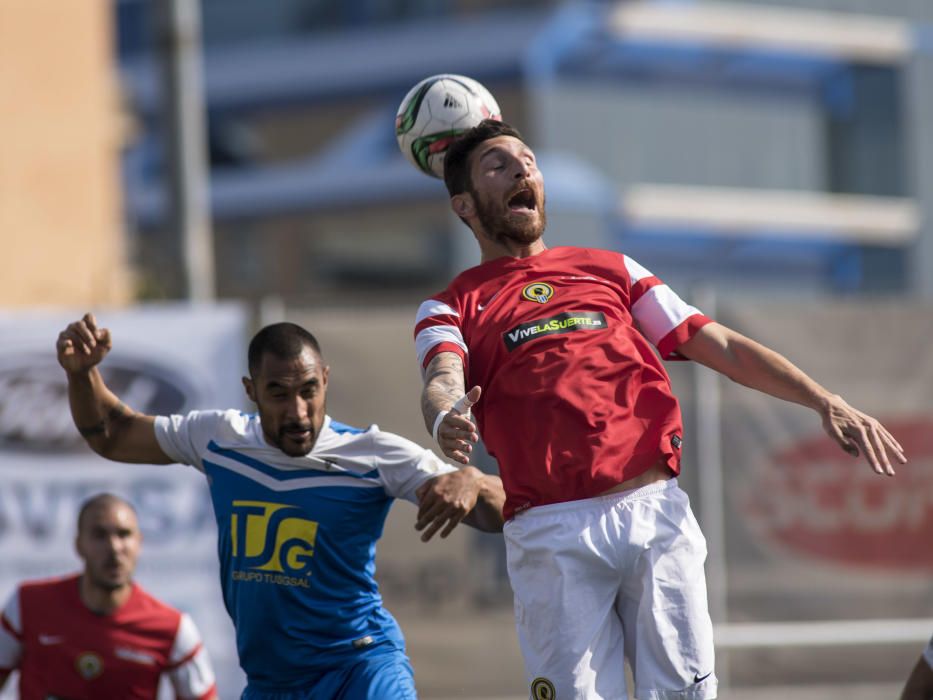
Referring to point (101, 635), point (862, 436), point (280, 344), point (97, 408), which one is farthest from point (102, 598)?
point (862, 436)

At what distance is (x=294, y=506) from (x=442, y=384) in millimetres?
1312

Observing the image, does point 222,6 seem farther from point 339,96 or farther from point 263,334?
point 263,334

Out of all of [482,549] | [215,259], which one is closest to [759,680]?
[482,549]

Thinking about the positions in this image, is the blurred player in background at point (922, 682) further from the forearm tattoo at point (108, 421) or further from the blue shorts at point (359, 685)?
the forearm tattoo at point (108, 421)

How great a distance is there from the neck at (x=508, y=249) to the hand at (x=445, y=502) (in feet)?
2.51

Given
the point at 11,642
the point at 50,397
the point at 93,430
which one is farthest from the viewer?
the point at 50,397

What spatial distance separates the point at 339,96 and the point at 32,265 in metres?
28.0

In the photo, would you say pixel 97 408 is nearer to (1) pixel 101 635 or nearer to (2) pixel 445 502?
(2) pixel 445 502

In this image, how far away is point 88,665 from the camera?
7.33 m

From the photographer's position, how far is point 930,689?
6.09 meters

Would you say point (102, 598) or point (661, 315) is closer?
point (661, 315)

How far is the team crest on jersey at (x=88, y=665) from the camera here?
288 inches

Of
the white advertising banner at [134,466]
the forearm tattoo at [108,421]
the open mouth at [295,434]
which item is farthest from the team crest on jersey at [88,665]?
the open mouth at [295,434]

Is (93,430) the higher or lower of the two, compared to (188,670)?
higher
